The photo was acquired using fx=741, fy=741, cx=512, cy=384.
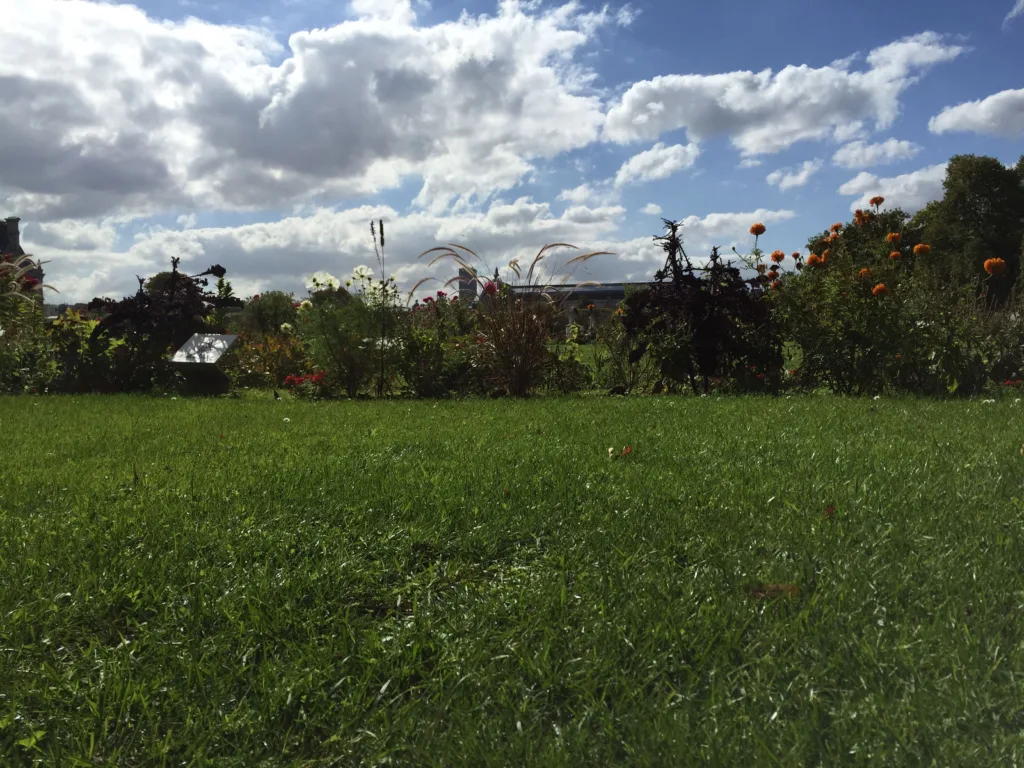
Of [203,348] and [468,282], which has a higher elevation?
[468,282]

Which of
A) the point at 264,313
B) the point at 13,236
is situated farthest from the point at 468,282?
the point at 13,236

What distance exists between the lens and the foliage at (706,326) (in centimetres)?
802

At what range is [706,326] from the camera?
798 cm

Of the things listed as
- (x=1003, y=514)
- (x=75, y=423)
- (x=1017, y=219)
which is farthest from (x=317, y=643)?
(x=1017, y=219)

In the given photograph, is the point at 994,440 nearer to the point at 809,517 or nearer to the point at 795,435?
the point at 795,435

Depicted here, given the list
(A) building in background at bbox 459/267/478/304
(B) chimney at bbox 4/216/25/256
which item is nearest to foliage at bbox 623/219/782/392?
(A) building in background at bbox 459/267/478/304

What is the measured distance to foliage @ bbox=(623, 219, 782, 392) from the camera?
26.3 feet

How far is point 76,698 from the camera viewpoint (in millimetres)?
1768

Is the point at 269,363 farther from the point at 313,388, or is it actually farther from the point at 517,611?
the point at 517,611

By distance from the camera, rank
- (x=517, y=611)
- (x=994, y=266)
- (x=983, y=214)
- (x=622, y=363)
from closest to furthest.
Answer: (x=517, y=611), (x=994, y=266), (x=622, y=363), (x=983, y=214)

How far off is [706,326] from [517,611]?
6.33 meters

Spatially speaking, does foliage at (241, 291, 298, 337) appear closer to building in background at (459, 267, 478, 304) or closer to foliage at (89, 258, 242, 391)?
foliage at (89, 258, 242, 391)

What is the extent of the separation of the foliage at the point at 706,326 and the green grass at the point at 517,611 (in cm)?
408

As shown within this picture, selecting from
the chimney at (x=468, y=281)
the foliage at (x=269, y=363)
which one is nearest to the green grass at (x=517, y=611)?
the chimney at (x=468, y=281)
